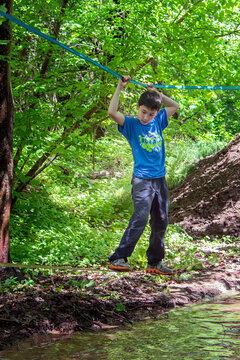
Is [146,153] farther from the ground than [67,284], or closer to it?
farther from the ground

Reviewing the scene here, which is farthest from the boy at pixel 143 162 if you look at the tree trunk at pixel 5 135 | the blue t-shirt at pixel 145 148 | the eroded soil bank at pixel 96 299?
the tree trunk at pixel 5 135

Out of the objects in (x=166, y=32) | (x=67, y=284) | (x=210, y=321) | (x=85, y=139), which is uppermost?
(x=166, y=32)

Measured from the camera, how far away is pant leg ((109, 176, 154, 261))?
3.72 m

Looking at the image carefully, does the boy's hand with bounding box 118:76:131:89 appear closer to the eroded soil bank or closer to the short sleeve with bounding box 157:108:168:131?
the short sleeve with bounding box 157:108:168:131

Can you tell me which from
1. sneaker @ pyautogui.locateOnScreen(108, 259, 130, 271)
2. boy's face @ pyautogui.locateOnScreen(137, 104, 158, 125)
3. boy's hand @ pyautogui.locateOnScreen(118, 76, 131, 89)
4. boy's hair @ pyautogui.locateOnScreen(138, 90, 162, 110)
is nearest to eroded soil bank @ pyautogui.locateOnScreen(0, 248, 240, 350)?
sneaker @ pyautogui.locateOnScreen(108, 259, 130, 271)

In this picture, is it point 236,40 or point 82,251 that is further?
point 236,40

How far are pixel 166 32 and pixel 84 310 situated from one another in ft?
10.6

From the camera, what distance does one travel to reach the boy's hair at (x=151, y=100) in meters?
3.70

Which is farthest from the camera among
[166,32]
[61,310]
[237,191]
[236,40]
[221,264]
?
[236,40]

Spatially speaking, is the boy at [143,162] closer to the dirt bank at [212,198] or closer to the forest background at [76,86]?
the forest background at [76,86]

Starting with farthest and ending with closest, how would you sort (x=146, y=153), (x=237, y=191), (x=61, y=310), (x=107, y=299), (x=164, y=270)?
1. (x=237, y=191)
2. (x=164, y=270)
3. (x=146, y=153)
4. (x=107, y=299)
5. (x=61, y=310)

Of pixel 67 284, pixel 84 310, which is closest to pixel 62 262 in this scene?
pixel 67 284

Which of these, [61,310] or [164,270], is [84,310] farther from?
[164,270]

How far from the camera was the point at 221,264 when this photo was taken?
5.27 m
